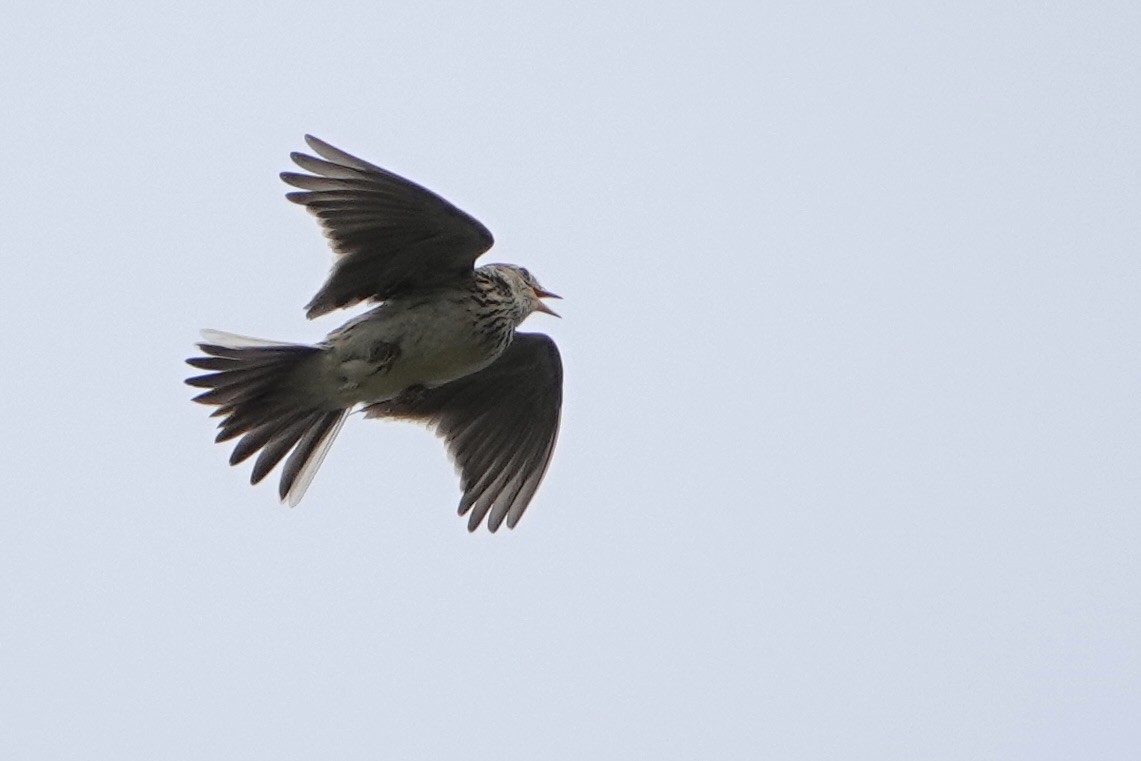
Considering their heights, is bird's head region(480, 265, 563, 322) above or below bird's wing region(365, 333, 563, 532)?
above

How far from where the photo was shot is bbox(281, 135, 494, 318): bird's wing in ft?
27.4

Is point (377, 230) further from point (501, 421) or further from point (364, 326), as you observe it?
point (501, 421)

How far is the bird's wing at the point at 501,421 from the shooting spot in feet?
32.0

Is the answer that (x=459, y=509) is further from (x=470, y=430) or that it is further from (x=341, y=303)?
(x=341, y=303)

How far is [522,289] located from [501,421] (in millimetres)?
1102

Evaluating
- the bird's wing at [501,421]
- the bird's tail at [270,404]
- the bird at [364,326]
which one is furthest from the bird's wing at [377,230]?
the bird's wing at [501,421]

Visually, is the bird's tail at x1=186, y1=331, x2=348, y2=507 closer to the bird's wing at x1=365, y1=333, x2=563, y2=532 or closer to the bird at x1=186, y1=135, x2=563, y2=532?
the bird at x1=186, y1=135, x2=563, y2=532

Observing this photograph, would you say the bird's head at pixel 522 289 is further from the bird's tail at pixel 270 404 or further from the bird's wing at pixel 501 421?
the bird's tail at pixel 270 404

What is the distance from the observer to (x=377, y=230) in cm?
855

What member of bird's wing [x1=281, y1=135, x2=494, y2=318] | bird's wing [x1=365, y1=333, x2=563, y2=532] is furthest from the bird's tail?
bird's wing [x1=365, y1=333, x2=563, y2=532]

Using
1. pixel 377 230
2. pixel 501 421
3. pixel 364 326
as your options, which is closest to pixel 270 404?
pixel 364 326

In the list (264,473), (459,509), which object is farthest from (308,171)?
(459,509)

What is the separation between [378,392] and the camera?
29.0 ft

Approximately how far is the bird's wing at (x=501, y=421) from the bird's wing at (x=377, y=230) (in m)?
1.06
